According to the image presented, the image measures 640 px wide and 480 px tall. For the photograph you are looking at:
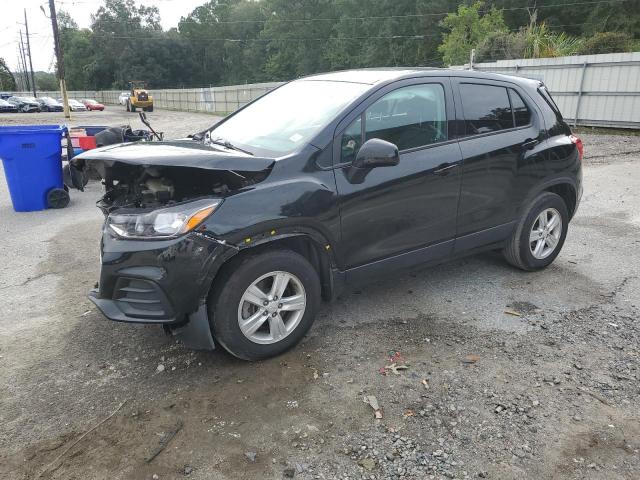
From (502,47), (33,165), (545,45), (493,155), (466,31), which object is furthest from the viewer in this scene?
→ (466,31)

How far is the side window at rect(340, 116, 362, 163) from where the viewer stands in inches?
135

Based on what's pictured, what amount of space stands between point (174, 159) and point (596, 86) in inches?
601

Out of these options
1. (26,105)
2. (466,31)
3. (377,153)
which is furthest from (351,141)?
(26,105)

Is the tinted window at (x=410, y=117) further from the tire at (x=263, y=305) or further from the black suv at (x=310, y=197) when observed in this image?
the tire at (x=263, y=305)

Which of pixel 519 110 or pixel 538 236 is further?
pixel 538 236

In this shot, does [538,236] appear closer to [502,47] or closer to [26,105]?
[502,47]

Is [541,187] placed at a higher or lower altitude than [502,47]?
lower

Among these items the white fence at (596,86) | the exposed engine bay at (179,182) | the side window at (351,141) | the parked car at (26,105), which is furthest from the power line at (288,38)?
the exposed engine bay at (179,182)

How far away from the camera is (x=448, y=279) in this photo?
465 cm

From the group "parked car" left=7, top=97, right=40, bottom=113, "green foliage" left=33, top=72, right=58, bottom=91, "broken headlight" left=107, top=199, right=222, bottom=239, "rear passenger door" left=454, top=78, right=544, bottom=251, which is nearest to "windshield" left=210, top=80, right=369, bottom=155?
"broken headlight" left=107, top=199, right=222, bottom=239

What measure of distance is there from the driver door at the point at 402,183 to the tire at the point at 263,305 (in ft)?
1.23

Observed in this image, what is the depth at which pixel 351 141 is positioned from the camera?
346 centimetres

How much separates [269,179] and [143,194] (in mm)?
839

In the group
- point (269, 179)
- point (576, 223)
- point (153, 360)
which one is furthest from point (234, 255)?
point (576, 223)
